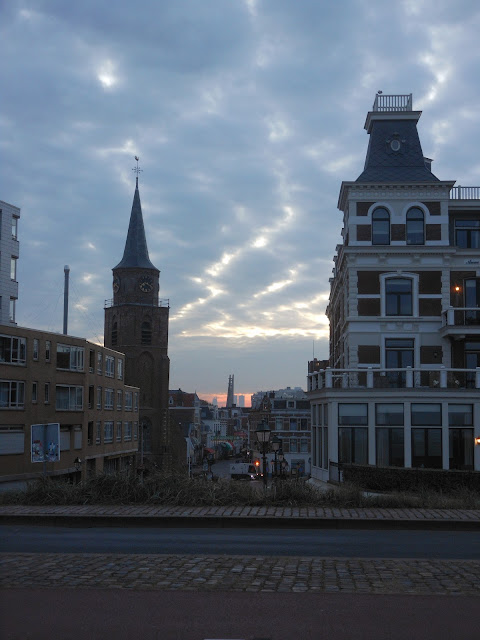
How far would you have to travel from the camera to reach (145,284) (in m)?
114

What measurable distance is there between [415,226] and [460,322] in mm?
5264

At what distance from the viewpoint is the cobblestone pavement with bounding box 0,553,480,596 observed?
9039mm

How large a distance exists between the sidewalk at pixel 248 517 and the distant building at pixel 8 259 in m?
39.0

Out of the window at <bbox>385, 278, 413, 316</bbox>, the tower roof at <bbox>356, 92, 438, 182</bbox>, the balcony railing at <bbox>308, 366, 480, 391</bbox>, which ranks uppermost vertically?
the tower roof at <bbox>356, 92, 438, 182</bbox>

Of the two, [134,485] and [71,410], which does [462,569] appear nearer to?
[134,485]

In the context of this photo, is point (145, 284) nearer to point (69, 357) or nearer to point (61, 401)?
point (69, 357)

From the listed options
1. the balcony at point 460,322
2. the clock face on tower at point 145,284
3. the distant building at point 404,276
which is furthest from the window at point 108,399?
the clock face on tower at point 145,284

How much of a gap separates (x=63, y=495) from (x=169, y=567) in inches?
282

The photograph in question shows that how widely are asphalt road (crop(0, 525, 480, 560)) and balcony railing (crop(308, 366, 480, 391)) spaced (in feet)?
57.8

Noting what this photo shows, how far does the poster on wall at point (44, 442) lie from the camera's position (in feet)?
59.8

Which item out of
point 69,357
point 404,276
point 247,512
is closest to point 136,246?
point 69,357

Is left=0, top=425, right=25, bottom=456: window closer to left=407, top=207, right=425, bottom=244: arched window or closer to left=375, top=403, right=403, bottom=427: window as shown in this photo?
left=375, top=403, right=403, bottom=427: window

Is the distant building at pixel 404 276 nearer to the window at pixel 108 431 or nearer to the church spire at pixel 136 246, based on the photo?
the window at pixel 108 431

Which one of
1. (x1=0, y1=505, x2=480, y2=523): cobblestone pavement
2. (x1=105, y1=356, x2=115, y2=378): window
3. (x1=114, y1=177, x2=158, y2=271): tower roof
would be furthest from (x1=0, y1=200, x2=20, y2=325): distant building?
(x1=114, y1=177, x2=158, y2=271): tower roof
